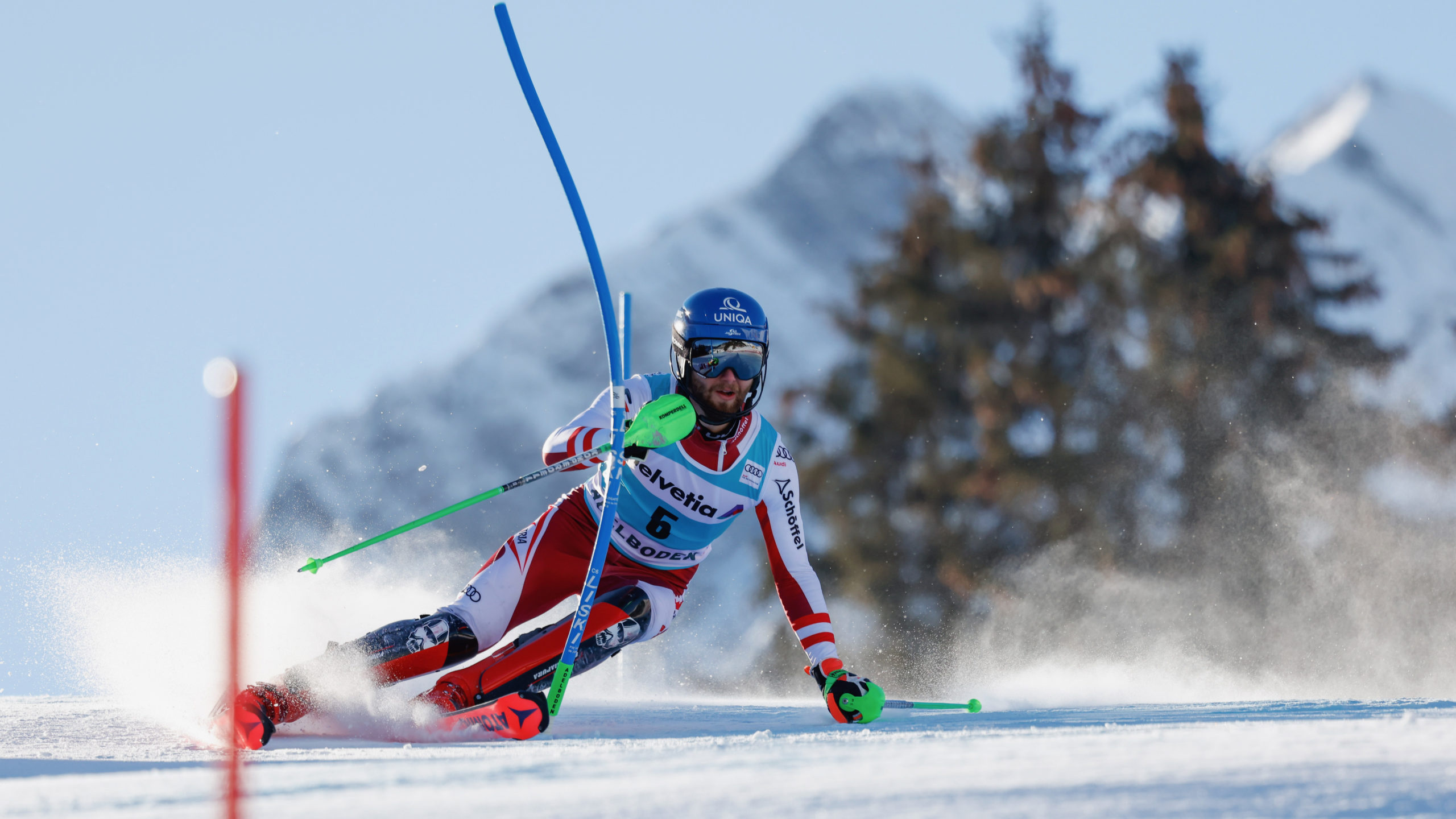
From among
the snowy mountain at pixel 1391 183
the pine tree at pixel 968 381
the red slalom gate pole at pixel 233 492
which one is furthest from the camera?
the snowy mountain at pixel 1391 183

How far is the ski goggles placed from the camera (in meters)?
4.84

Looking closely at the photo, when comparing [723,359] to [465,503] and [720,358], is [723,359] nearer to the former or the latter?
[720,358]

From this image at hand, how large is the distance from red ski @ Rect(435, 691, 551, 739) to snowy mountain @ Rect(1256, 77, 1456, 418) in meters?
78.8

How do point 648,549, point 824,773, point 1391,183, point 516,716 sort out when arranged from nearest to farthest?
point 824,773 < point 516,716 < point 648,549 < point 1391,183

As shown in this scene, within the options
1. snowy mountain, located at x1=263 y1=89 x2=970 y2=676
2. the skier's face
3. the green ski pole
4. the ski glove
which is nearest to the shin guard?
the green ski pole

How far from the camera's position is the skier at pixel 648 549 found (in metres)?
4.59

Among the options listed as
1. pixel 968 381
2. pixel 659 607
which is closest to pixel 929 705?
pixel 659 607

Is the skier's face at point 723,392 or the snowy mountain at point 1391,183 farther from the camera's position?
the snowy mountain at point 1391,183

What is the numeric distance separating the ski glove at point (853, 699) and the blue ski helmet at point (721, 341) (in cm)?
106

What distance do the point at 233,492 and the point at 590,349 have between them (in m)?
91.0

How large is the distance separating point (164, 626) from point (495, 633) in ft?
7.34

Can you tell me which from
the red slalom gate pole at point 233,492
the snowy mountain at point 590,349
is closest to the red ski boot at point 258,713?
the red slalom gate pole at point 233,492

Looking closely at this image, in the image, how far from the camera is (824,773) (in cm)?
270

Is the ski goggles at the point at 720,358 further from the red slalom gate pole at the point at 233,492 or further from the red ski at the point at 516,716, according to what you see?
the red slalom gate pole at the point at 233,492
